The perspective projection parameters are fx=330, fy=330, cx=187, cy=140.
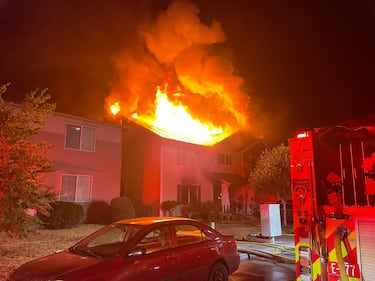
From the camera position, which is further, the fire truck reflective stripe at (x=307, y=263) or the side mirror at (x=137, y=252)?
the side mirror at (x=137, y=252)

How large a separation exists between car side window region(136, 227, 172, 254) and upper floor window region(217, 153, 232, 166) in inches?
852

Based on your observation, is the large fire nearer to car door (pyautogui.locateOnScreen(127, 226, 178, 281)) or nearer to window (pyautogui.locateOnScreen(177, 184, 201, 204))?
window (pyautogui.locateOnScreen(177, 184, 201, 204))

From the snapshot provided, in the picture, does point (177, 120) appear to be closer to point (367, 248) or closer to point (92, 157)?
point (92, 157)

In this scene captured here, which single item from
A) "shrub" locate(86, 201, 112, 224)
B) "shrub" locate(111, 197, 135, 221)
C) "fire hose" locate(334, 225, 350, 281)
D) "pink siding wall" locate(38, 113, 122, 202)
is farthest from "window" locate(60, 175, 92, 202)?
"fire hose" locate(334, 225, 350, 281)

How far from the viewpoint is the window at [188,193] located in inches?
910

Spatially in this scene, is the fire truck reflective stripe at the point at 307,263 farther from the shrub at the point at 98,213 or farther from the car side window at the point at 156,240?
the shrub at the point at 98,213

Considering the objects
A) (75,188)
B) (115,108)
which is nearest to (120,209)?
(75,188)

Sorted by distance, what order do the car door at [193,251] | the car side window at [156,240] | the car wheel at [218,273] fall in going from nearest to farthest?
1. the car side window at [156,240]
2. the car door at [193,251]
3. the car wheel at [218,273]

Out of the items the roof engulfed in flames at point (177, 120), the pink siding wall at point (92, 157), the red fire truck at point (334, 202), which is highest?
the roof engulfed in flames at point (177, 120)

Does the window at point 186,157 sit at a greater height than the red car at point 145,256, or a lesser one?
greater

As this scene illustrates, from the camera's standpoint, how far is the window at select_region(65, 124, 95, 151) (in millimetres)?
17922

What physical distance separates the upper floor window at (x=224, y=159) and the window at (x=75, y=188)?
11.6 metres

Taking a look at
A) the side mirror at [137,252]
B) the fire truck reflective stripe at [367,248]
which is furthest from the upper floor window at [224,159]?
the fire truck reflective stripe at [367,248]

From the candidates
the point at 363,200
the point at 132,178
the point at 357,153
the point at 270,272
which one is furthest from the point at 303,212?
the point at 132,178
